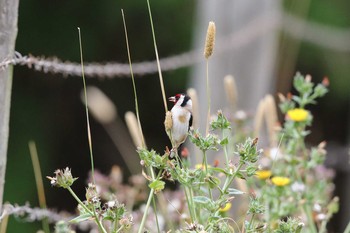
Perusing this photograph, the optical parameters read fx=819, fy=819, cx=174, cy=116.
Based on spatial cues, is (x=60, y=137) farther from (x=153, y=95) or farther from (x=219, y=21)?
(x=219, y=21)

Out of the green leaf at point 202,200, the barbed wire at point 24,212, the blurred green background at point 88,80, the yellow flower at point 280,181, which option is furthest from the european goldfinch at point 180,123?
the blurred green background at point 88,80

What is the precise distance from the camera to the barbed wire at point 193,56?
70.8 inches

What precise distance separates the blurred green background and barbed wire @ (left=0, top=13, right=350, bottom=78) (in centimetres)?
73

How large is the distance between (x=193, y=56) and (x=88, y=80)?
295 centimetres

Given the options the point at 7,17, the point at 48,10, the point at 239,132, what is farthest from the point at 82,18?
the point at 7,17

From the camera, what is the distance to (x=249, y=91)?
447 centimetres

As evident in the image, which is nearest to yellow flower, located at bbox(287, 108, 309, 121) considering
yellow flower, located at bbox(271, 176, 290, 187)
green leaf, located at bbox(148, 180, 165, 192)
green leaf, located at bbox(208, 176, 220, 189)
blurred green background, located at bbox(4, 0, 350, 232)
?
yellow flower, located at bbox(271, 176, 290, 187)

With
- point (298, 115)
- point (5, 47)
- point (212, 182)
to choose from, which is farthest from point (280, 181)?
point (5, 47)

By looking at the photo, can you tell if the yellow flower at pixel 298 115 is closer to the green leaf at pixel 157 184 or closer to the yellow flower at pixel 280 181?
the yellow flower at pixel 280 181

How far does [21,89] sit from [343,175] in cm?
353

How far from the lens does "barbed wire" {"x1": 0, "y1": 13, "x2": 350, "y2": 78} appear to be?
1798 mm

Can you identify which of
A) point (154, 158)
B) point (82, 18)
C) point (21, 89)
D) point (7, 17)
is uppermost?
point (7, 17)

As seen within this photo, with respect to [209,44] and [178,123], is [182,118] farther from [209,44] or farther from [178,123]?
[209,44]

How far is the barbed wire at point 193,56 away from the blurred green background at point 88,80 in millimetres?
727
